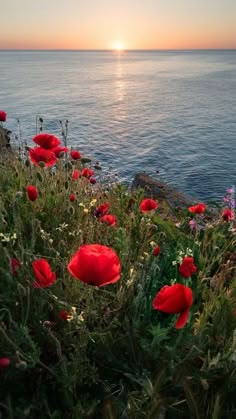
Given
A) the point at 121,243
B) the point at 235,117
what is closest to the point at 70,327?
the point at 121,243

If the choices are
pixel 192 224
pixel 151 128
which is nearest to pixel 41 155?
pixel 192 224

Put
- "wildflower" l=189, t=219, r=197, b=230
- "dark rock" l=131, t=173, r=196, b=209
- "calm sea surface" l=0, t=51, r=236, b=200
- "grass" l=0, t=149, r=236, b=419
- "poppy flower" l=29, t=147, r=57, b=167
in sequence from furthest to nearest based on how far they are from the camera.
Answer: "calm sea surface" l=0, t=51, r=236, b=200
"dark rock" l=131, t=173, r=196, b=209
"wildflower" l=189, t=219, r=197, b=230
"poppy flower" l=29, t=147, r=57, b=167
"grass" l=0, t=149, r=236, b=419

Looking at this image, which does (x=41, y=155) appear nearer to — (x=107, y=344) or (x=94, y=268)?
(x=107, y=344)

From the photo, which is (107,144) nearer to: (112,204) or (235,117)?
(235,117)

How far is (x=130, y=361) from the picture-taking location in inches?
104

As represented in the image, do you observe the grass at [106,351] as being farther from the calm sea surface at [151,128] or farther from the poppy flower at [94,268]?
the calm sea surface at [151,128]

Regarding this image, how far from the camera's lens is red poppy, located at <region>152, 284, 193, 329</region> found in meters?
2.08

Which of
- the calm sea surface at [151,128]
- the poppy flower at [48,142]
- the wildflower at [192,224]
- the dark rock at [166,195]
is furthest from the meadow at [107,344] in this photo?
the calm sea surface at [151,128]

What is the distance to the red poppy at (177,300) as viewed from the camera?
2.08 meters

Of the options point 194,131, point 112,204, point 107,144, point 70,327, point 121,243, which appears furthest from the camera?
point 194,131

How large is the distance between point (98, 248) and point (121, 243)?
103 cm

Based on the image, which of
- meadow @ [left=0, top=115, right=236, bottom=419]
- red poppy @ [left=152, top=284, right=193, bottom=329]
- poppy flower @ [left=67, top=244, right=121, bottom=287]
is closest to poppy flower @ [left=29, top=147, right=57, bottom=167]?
meadow @ [left=0, top=115, right=236, bottom=419]

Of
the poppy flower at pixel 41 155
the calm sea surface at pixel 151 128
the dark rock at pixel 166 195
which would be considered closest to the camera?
the poppy flower at pixel 41 155

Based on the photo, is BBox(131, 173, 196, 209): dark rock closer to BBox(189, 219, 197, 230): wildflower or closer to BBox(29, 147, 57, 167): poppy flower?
BBox(189, 219, 197, 230): wildflower
